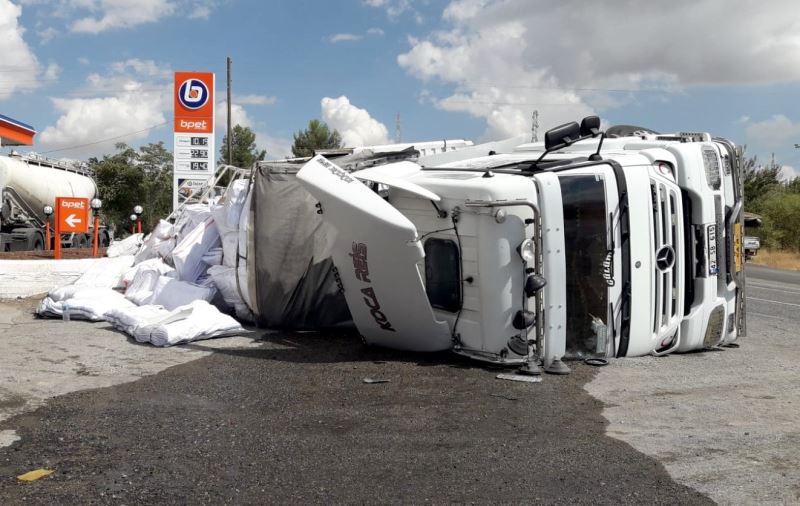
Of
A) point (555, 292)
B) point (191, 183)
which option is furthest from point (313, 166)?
point (191, 183)

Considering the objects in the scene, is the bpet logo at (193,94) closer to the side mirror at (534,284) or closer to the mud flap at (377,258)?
the mud flap at (377,258)

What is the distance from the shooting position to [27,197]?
22812 millimetres

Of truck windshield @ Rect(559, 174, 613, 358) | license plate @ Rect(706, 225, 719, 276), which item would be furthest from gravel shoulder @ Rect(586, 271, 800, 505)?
license plate @ Rect(706, 225, 719, 276)

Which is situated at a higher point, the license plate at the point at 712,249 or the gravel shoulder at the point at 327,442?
the license plate at the point at 712,249

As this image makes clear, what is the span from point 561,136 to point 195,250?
534cm

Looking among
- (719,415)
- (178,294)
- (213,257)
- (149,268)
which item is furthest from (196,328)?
(719,415)

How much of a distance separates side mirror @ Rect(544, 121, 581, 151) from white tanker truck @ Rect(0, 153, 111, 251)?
60.4 feet

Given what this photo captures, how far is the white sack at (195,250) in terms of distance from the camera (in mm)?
9820

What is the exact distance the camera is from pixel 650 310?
268 inches

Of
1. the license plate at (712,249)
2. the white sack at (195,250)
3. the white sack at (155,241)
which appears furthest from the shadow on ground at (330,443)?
the white sack at (155,241)

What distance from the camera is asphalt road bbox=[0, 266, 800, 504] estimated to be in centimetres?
387

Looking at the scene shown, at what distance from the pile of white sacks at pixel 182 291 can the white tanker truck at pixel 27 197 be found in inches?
484

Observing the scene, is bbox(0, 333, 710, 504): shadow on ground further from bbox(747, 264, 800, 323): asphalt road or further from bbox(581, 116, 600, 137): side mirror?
bbox(747, 264, 800, 323): asphalt road

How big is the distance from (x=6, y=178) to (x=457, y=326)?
2002 centimetres
